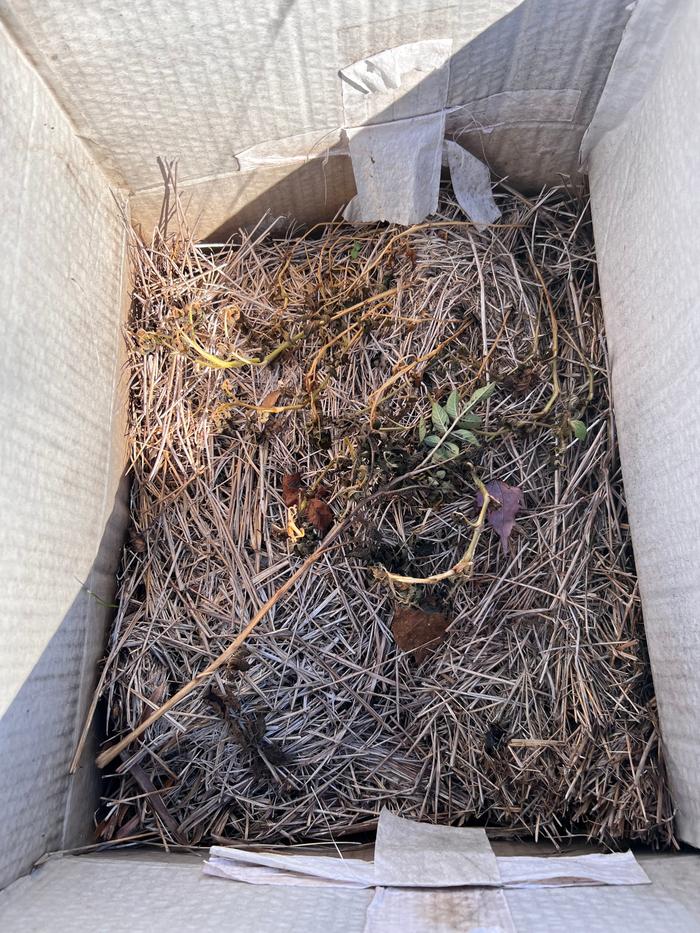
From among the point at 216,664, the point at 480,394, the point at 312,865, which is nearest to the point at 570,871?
the point at 312,865

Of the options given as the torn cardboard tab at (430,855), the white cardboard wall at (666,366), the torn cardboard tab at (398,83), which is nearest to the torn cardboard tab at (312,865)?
the torn cardboard tab at (430,855)

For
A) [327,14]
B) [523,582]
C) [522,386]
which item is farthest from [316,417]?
[327,14]

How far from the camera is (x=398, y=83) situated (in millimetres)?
1330

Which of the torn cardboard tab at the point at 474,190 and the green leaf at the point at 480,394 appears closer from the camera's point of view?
the green leaf at the point at 480,394

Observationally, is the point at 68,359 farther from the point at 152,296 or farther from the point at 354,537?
the point at 354,537

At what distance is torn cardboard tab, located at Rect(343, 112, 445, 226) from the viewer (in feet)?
4.72

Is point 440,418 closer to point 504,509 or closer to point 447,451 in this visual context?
point 447,451

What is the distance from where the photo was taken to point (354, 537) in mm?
1391

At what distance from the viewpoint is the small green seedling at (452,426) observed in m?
1.35

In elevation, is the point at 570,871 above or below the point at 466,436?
below

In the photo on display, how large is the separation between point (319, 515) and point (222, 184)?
80 cm

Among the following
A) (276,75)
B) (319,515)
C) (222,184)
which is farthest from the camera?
(222,184)

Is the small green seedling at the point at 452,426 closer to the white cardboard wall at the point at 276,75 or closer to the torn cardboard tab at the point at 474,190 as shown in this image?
the torn cardboard tab at the point at 474,190

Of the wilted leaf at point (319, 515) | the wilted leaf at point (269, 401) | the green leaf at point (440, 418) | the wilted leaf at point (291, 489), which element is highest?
the wilted leaf at point (269, 401)
